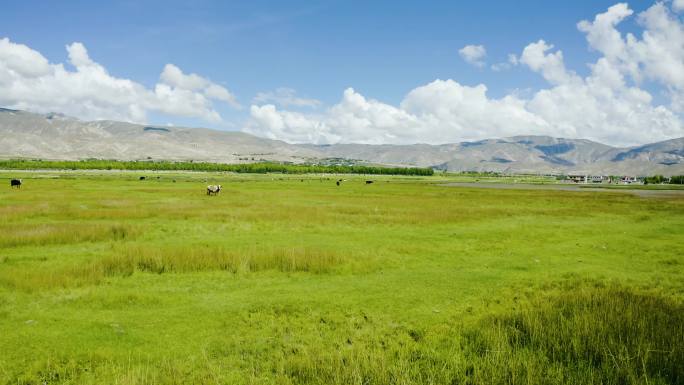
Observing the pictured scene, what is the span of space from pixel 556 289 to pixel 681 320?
4876mm

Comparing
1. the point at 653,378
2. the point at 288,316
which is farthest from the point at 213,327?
the point at 653,378

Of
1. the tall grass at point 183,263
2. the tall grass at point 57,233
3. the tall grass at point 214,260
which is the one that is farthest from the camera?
the tall grass at point 57,233

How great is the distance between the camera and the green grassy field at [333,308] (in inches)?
407

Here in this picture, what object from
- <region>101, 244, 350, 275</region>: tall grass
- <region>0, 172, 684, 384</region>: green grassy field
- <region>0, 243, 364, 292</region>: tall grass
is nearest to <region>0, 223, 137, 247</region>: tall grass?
<region>0, 172, 684, 384</region>: green grassy field

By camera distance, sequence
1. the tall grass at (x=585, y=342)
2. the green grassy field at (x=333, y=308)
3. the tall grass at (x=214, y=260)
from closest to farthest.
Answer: the tall grass at (x=585, y=342)
the green grassy field at (x=333, y=308)
the tall grass at (x=214, y=260)

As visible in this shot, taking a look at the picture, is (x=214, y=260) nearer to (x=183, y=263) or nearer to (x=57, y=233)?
(x=183, y=263)

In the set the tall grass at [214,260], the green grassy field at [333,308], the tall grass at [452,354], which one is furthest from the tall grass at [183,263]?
the tall grass at [452,354]

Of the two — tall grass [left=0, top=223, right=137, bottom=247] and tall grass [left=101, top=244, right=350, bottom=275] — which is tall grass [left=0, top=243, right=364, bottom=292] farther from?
tall grass [left=0, top=223, right=137, bottom=247]

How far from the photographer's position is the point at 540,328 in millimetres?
12367

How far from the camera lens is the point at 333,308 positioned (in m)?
14.9

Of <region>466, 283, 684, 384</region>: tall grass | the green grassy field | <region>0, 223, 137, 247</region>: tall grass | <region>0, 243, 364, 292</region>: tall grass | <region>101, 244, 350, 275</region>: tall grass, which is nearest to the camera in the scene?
<region>466, 283, 684, 384</region>: tall grass

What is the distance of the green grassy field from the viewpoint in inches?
407

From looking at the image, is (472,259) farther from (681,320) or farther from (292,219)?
(292,219)

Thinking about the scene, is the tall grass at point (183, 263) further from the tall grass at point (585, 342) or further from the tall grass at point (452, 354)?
the tall grass at point (585, 342)
